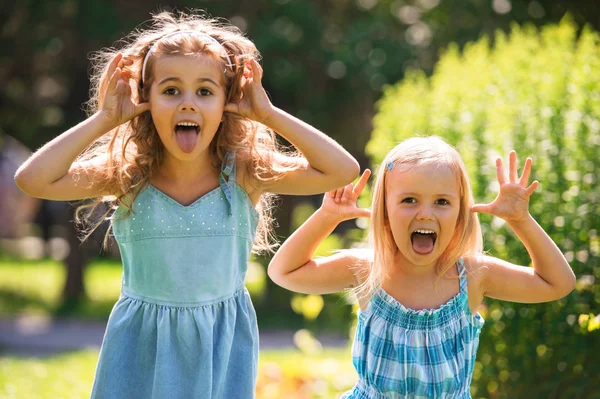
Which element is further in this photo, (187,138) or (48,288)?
(48,288)

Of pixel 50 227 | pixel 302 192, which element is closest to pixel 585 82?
pixel 302 192

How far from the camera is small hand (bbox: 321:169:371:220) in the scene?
116 inches

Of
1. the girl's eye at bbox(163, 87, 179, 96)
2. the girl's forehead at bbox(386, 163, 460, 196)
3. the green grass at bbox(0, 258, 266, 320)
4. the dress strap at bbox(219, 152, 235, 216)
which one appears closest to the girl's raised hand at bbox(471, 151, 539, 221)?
the girl's forehead at bbox(386, 163, 460, 196)

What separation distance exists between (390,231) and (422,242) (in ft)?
0.49

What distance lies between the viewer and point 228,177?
9.68 ft

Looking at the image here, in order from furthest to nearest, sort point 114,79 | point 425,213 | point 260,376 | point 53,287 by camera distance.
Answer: point 53,287
point 260,376
point 114,79
point 425,213

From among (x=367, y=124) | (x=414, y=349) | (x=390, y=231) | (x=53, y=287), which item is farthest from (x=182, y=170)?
(x=53, y=287)

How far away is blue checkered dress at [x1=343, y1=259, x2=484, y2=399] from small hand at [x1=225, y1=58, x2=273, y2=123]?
2.36 feet

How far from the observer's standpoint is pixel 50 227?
70.1 ft

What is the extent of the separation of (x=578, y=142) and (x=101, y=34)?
8.47 m

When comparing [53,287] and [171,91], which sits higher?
[171,91]

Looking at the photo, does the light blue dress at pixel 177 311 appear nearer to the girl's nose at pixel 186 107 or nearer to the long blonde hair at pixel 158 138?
the long blonde hair at pixel 158 138

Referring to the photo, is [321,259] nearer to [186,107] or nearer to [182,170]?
[182,170]

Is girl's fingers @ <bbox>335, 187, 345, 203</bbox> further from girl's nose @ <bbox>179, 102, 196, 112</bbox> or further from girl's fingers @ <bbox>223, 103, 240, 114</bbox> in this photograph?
girl's nose @ <bbox>179, 102, 196, 112</bbox>
